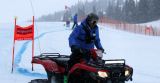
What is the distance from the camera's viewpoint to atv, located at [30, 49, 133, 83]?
27.9ft

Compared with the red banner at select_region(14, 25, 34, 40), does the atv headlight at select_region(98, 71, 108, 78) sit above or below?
below

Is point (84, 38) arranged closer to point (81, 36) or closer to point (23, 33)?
point (81, 36)

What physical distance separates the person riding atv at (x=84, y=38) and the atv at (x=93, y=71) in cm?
21

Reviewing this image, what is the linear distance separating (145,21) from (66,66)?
117901 mm

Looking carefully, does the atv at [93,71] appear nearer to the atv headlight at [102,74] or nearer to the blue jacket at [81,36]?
the atv headlight at [102,74]

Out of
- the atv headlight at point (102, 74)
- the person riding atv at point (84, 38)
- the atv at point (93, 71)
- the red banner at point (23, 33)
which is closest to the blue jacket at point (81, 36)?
the person riding atv at point (84, 38)

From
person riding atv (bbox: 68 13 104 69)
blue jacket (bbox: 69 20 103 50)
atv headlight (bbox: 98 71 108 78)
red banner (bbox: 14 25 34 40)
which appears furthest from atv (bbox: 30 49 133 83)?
red banner (bbox: 14 25 34 40)

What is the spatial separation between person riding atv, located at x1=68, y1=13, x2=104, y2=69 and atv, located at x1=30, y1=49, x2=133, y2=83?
207 millimetres

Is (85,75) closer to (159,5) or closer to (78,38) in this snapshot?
(78,38)

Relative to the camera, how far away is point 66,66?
993 cm

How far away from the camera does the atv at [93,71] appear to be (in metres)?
8.49

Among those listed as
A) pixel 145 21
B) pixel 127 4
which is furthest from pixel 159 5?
pixel 127 4

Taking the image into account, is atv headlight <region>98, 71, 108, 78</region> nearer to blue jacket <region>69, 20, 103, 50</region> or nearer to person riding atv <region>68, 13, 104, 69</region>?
person riding atv <region>68, 13, 104, 69</region>

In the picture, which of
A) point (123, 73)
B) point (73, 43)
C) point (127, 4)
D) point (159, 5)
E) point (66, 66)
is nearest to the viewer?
point (123, 73)
